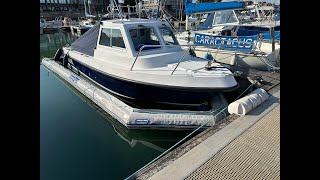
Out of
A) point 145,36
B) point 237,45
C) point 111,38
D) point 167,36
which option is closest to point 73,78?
point 111,38

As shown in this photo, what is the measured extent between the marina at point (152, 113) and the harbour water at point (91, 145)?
2 cm

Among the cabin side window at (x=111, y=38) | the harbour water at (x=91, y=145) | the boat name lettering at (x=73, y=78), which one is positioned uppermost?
the cabin side window at (x=111, y=38)

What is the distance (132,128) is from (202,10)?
8.60m

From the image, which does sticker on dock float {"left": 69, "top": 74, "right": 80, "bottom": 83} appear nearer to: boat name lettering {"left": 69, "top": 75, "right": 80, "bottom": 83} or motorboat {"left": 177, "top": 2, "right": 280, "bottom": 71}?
boat name lettering {"left": 69, "top": 75, "right": 80, "bottom": 83}

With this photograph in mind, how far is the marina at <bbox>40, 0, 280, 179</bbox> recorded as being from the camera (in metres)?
4.31

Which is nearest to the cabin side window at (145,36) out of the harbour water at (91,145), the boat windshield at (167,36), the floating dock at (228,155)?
the boat windshield at (167,36)

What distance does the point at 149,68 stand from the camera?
278 inches

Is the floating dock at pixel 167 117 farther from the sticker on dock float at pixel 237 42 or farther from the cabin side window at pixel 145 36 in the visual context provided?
the sticker on dock float at pixel 237 42

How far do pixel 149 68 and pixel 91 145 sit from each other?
2363 mm

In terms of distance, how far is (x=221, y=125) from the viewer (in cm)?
536

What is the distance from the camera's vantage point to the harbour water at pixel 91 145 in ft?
17.3

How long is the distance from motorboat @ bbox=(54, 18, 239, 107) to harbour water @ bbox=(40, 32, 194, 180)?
944 millimetres

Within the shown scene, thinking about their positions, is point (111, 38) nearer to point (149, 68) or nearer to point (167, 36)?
point (167, 36)
